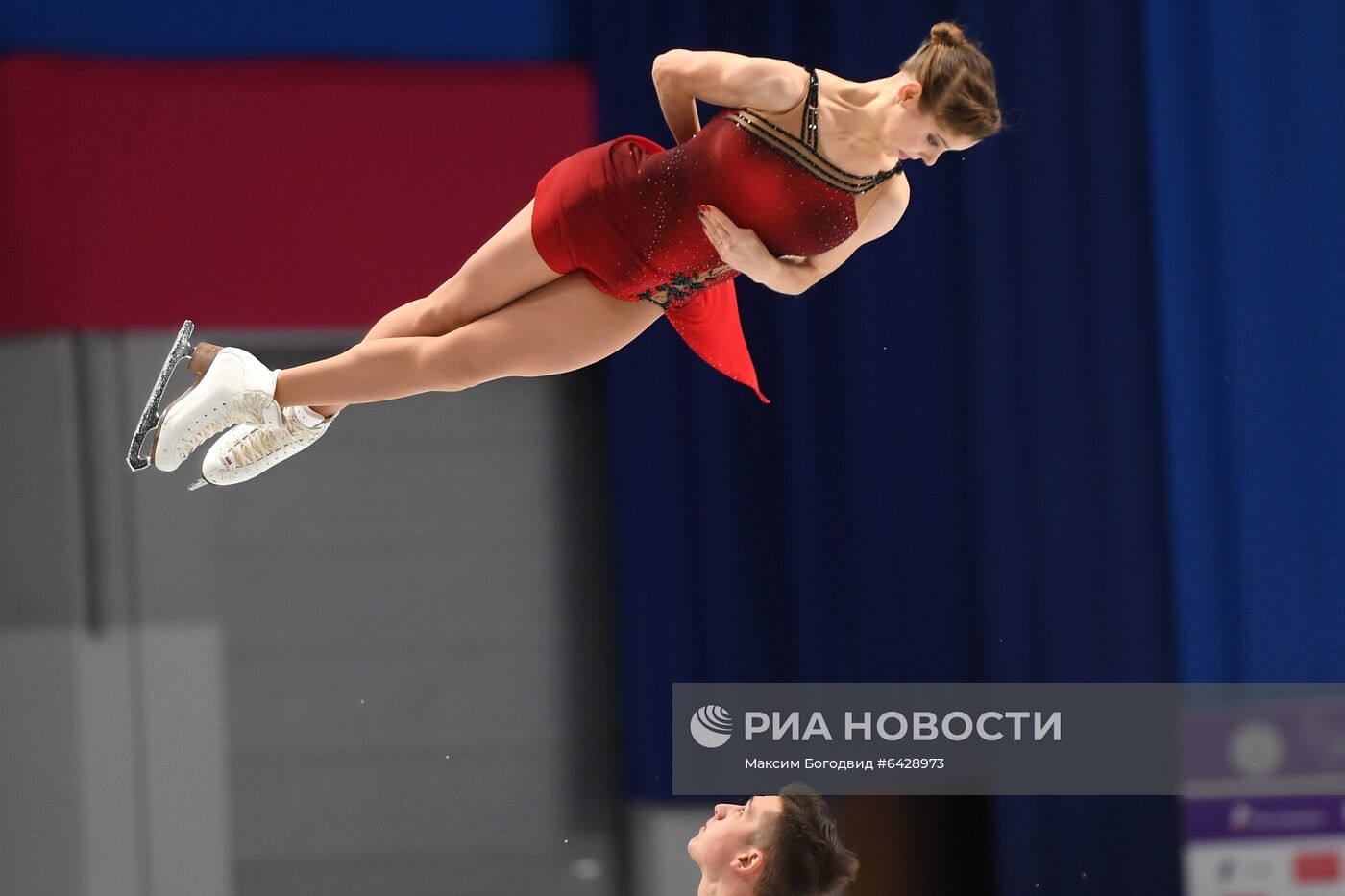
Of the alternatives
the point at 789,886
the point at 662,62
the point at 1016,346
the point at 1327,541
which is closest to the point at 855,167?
the point at 662,62

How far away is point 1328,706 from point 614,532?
194 centimetres

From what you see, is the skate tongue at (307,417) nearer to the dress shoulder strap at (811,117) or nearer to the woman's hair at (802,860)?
the dress shoulder strap at (811,117)

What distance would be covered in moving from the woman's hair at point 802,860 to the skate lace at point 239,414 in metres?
1.21

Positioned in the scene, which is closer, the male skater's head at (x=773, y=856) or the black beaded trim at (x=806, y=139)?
the black beaded trim at (x=806, y=139)

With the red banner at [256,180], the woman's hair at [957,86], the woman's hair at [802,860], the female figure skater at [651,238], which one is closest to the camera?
the woman's hair at [957,86]

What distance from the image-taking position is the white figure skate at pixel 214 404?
2.73 metres

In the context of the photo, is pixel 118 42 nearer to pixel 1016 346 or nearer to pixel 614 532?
pixel 614 532

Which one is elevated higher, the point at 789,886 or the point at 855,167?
the point at 855,167

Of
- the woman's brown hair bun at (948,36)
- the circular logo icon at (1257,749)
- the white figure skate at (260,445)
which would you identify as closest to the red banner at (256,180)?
the white figure skate at (260,445)

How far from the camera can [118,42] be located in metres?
4.16

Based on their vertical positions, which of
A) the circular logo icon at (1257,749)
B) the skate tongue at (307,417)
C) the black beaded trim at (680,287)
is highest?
the black beaded trim at (680,287)

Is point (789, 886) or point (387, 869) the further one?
point (387, 869)

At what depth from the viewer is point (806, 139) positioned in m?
2.59

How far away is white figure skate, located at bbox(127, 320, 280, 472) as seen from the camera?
2727mm
